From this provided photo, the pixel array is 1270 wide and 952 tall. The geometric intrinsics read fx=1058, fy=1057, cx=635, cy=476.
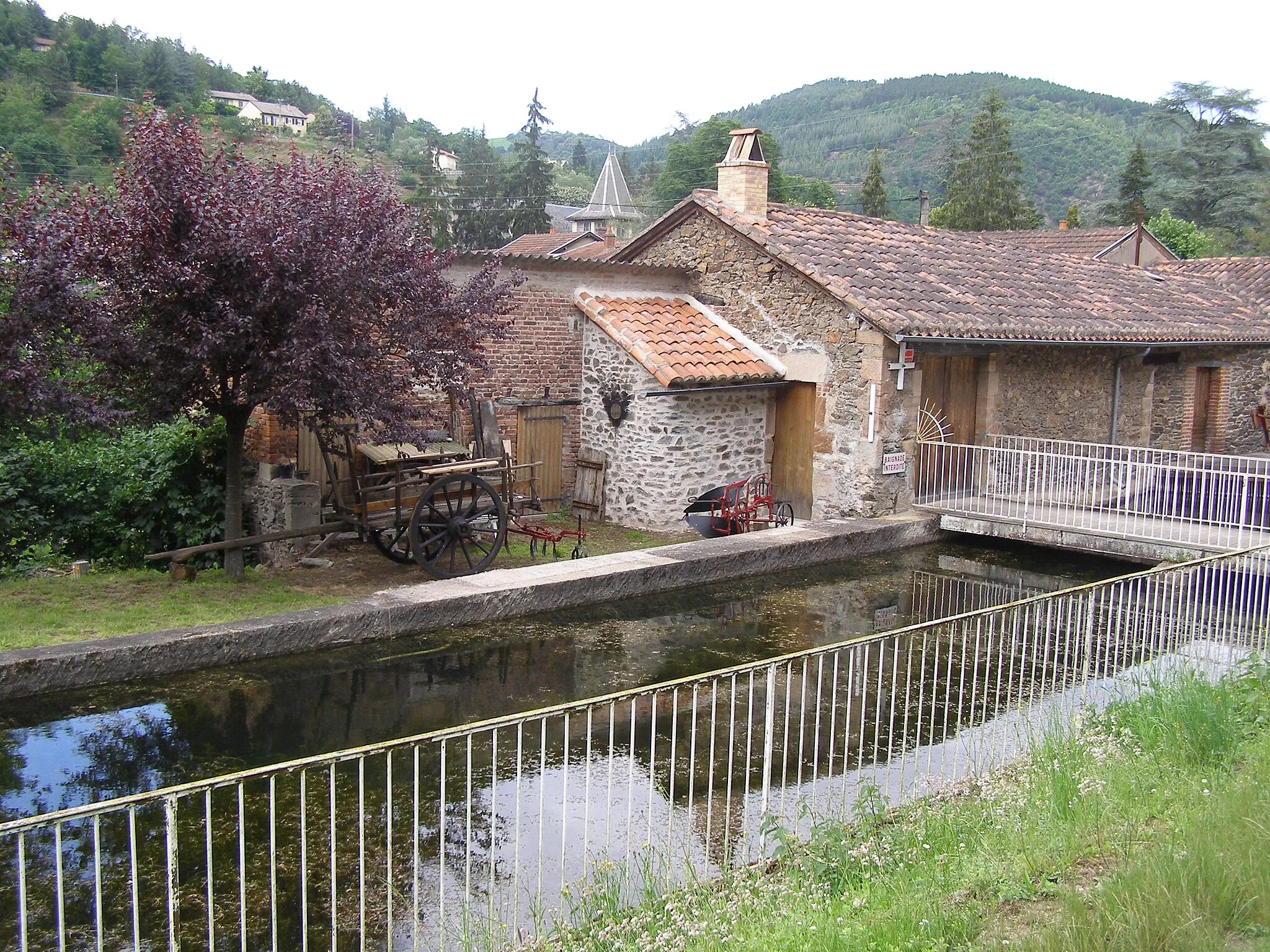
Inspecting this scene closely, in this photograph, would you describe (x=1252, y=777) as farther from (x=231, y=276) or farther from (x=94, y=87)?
(x=94, y=87)

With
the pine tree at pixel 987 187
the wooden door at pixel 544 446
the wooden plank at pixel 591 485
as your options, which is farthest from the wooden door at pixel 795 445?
the pine tree at pixel 987 187

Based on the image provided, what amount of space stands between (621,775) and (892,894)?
8.04ft

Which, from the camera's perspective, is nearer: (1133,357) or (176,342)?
(176,342)

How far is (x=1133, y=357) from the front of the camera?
58.4 feet

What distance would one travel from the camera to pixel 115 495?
1305 cm

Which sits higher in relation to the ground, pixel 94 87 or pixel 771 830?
pixel 94 87

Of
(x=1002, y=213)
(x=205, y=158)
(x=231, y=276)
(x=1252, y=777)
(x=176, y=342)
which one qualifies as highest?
(x=1002, y=213)

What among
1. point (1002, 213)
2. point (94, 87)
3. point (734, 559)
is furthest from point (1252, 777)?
point (94, 87)

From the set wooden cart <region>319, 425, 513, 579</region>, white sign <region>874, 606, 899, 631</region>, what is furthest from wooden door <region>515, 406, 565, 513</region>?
white sign <region>874, 606, 899, 631</region>

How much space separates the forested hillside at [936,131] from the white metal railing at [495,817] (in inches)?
2904

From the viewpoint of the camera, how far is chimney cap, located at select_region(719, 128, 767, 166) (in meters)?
15.5

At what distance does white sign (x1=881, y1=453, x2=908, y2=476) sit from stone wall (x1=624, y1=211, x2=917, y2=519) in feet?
0.24

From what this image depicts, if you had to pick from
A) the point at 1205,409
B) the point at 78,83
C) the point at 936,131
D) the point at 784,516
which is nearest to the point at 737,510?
the point at 784,516

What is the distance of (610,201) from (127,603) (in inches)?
2508
